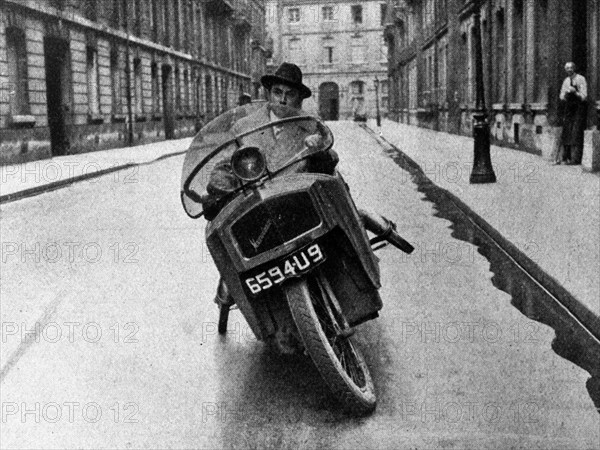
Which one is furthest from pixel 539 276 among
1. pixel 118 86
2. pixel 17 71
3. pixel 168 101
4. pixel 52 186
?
pixel 168 101

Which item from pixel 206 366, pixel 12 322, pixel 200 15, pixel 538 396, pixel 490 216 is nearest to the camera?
pixel 538 396

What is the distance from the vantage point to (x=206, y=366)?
5074 mm

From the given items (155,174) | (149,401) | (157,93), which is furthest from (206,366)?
(157,93)

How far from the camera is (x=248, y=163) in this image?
4461mm

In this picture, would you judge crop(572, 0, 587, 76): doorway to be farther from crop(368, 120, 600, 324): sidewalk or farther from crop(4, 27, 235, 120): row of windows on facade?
crop(4, 27, 235, 120): row of windows on facade

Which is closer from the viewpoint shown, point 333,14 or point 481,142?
point 481,142

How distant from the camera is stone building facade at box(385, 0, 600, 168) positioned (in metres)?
18.8

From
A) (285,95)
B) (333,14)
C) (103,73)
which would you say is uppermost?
(333,14)

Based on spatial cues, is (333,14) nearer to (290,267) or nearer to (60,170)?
(60,170)

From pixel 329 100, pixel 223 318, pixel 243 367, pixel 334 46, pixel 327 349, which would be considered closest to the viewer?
pixel 327 349

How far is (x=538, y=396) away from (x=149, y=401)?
192 cm

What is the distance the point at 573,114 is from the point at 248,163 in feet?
47.9

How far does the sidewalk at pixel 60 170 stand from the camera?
52.3 feet

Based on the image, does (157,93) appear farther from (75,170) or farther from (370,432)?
(370,432)
